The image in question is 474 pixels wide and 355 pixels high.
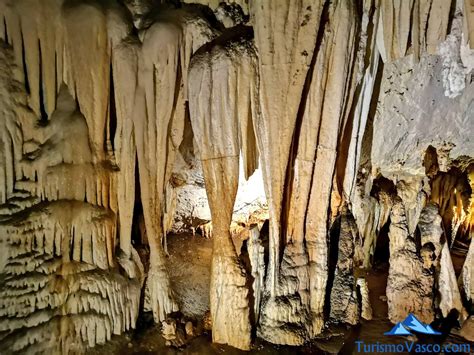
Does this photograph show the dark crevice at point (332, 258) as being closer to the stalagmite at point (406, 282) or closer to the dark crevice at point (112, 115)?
the stalagmite at point (406, 282)

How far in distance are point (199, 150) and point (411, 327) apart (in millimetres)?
3191

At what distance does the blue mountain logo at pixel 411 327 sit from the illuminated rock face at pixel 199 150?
0.11m

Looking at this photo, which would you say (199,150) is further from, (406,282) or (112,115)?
(406,282)

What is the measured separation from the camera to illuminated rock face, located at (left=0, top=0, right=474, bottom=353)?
14.5ft

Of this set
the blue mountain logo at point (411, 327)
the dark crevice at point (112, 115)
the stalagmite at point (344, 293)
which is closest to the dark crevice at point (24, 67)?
the dark crevice at point (112, 115)

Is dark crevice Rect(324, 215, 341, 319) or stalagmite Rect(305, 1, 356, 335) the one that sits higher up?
stalagmite Rect(305, 1, 356, 335)

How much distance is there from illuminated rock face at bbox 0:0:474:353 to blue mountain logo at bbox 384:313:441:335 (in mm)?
108

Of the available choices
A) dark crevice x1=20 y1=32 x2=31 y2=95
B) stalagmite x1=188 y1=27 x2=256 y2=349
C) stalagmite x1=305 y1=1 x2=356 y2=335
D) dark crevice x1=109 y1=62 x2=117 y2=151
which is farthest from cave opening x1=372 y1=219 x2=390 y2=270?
dark crevice x1=20 y1=32 x2=31 y2=95

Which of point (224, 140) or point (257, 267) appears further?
point (257, 267)

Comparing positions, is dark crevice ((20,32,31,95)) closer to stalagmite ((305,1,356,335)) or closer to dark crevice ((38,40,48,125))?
dark crevice ((38,40,48,125))

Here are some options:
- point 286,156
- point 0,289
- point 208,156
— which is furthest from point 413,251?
point 0,289

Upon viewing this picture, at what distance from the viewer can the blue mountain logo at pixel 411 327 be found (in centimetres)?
496

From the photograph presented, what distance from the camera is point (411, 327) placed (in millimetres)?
5027

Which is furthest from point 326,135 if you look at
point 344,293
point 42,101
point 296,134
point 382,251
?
point 382,251
